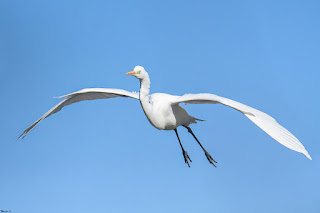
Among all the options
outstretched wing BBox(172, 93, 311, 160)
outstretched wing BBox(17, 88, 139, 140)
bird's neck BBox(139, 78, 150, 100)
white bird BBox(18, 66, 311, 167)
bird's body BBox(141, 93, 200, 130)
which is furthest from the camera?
outstretched wing BBox(17, 88, 139, 140)

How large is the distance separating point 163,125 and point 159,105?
1.75ft

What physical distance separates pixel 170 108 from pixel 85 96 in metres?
2.68

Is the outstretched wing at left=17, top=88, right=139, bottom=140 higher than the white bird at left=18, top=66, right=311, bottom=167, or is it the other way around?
the outstretched wing at left=17, top=88, right=139, bottom=140

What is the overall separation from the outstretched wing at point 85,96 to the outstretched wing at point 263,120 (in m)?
2.11

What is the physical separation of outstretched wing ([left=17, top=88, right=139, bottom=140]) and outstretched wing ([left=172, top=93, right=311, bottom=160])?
211 cm

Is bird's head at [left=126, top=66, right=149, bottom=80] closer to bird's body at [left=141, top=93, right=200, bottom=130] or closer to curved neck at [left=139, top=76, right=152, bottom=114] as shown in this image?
curved neck at [left=139, top=76, right=152, bottom=114]

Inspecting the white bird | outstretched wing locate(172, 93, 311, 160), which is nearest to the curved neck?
the white bird

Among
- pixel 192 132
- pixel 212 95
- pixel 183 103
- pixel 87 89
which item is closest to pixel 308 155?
pixel 212 95

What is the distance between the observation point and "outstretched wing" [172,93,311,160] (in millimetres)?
7438

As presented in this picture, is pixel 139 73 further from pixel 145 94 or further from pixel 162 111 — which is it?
pixel 162 111

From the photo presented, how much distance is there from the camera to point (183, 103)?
9.91 m

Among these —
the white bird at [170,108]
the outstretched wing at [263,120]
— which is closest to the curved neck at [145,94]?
the white bird at [170,108]

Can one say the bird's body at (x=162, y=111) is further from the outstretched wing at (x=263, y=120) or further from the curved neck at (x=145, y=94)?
the outstretched wing at (x=263, y=120)

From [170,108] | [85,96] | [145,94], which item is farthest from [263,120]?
[85,96]
